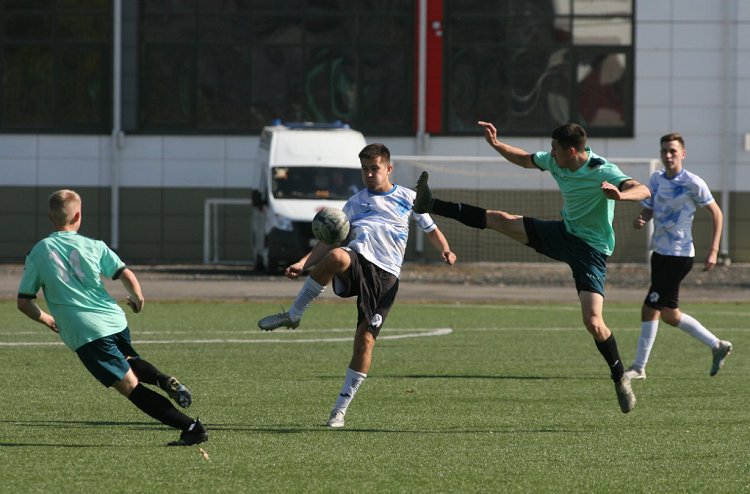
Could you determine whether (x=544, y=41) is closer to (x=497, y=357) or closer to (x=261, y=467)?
(x=497, y=357)

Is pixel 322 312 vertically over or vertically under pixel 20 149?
under

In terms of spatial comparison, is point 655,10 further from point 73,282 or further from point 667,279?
point 73,282

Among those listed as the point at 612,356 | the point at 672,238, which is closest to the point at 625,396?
the point at 612,356

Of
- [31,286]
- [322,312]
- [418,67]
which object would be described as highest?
[418,67]

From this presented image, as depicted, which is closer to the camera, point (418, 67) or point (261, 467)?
point (261, 467)

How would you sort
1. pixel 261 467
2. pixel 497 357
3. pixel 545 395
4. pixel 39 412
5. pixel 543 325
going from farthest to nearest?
pixel 543 325
pixel 497 357
pixel 545 395
pixel 39 412
pixel 261 467

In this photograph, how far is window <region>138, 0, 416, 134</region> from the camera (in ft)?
85.1

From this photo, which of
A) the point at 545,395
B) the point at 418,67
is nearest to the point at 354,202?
the point at 545,395

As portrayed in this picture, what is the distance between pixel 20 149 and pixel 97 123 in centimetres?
198

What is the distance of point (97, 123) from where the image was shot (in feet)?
86.2

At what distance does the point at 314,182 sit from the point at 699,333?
12.6 meters

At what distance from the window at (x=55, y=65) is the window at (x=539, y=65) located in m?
8.57

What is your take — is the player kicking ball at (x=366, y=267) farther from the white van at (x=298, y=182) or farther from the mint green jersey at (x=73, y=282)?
the white van at (x=298, y=182)

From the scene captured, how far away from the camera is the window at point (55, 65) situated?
25891 mm
